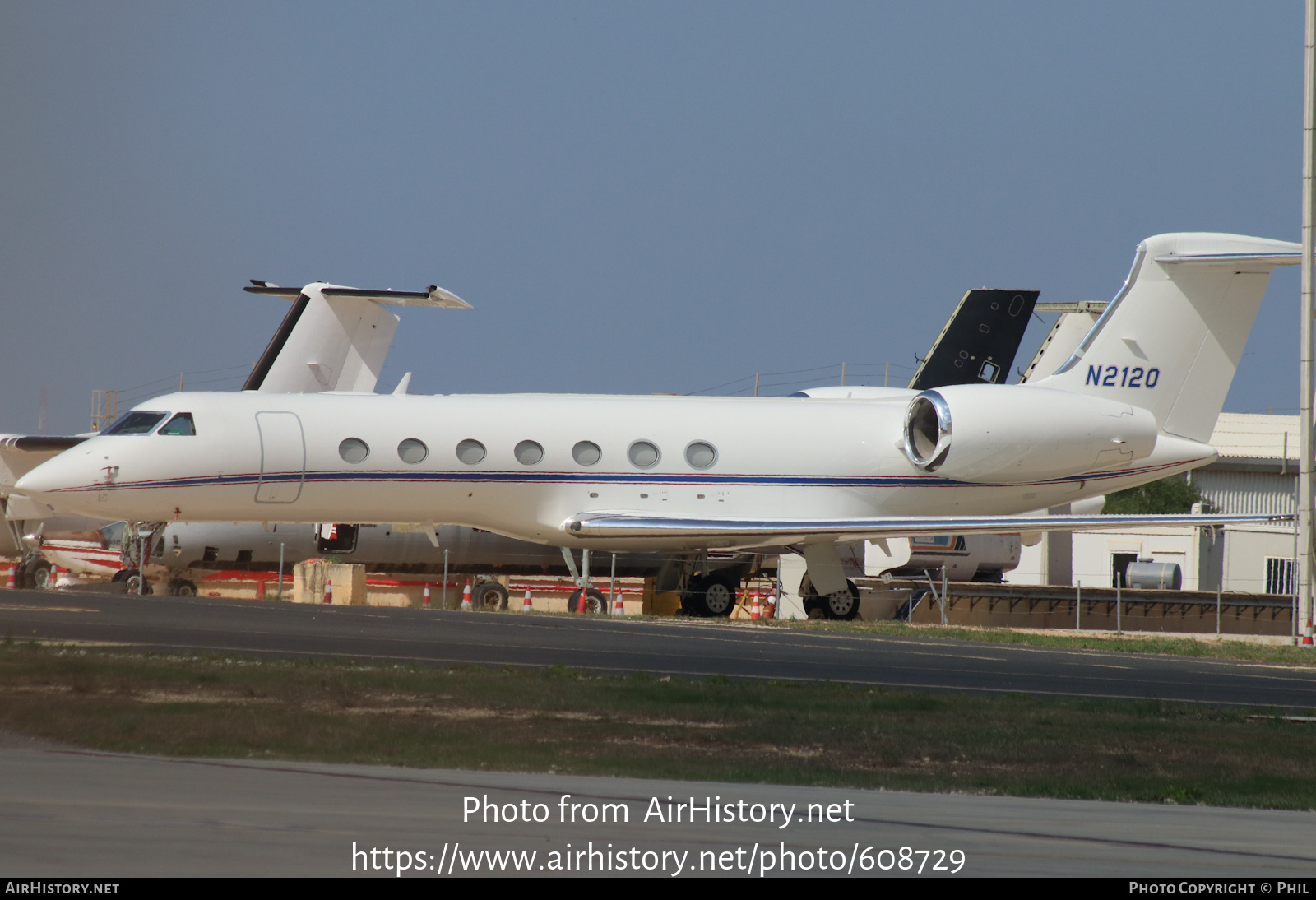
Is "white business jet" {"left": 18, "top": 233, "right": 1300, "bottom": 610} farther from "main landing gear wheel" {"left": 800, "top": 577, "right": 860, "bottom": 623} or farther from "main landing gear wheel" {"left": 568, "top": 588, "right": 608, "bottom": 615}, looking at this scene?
"main landing gear wheel" {"left": 568, "top": 588, "right": 608, "bottom": 615}

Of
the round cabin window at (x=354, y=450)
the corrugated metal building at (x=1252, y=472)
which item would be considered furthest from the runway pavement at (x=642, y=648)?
the corrugated metal building at (x=1252, y=472)

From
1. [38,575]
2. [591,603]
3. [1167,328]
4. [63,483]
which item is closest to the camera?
[63,483]

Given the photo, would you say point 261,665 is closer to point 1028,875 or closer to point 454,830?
point 454,830

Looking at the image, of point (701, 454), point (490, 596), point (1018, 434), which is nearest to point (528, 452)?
point (701, 454)

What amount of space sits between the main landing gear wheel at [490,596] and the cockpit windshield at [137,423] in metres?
8.59

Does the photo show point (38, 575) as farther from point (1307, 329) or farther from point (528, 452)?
point (1307, 329)

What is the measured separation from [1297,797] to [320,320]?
26913 mm

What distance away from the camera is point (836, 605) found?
2550 cm

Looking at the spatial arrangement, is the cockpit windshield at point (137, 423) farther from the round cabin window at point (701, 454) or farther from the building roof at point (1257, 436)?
the building roof at point (1257, 436)

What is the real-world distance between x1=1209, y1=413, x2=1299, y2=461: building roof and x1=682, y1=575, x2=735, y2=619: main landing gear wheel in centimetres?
5399

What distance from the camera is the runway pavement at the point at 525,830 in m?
3.93

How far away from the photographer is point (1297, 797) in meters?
6.71

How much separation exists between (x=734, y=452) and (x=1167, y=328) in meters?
8.84

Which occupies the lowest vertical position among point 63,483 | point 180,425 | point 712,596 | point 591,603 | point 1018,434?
point 591,603
